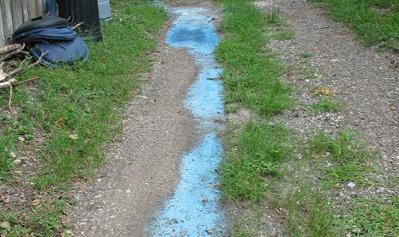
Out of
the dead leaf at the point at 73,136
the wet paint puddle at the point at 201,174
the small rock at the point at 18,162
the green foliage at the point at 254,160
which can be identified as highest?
the dead leaf at the point at 73,136

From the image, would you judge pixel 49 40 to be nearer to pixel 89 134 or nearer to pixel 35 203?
pixel 89 134

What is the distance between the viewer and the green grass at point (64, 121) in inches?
139

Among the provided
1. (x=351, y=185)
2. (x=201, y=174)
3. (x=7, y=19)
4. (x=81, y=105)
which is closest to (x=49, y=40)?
(x=7, y=19)

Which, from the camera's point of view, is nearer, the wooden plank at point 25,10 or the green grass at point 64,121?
the green grass at point 64,121

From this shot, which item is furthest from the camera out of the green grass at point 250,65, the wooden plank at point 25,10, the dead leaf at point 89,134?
Result: the wooden plank at point 25,10

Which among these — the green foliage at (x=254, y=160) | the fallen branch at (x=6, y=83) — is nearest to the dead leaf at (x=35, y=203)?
the green foliage at (x=254, y=160)

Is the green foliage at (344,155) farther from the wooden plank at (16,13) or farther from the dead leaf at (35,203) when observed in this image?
the wooden plank at (16,13)

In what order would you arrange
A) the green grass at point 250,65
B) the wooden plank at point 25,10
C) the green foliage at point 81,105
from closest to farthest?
the green foliage at point 81,105 < the green grass at point 250,65 < the wooden plank at point 25,10

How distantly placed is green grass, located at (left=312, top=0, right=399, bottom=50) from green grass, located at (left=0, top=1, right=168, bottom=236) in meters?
3.36

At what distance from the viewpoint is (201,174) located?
393 centimetres

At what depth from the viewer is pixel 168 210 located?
349 centimetres

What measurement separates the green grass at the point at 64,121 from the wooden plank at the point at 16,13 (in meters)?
0.93

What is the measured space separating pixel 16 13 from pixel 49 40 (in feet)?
2.43

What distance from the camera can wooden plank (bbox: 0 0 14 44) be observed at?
5.32m
